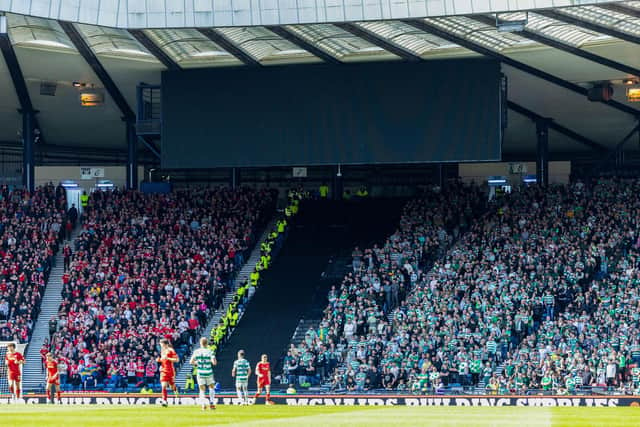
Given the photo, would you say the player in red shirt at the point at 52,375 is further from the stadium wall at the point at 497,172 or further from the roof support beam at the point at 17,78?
the stadium wall at the point at 497,172

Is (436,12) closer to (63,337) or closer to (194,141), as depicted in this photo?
(194,141)

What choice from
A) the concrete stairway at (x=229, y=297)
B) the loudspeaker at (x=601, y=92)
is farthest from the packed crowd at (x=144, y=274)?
the loudspeaker at (x=601, y=92)


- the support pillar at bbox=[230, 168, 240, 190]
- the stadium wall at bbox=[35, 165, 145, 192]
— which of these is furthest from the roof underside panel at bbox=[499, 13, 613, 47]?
the stadium wall at bbox=[35, 165, 145, 192]

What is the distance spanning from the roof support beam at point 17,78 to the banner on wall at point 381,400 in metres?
12.5

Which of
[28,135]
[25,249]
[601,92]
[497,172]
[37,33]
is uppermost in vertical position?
[37,33]

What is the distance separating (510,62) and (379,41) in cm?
536

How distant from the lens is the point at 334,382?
39.9 meters

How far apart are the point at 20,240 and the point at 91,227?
3004 mm

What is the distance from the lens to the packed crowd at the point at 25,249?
47031 millimetres

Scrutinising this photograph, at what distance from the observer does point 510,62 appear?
45.5m

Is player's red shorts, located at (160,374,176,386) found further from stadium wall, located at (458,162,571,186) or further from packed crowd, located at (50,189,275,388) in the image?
stadium wall, located at (458,162,571,186)

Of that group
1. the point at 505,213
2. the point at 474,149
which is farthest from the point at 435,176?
the point at 474,149

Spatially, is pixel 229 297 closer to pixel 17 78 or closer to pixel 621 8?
pixel 17 78

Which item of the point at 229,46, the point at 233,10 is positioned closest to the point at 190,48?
the point at 229,46
